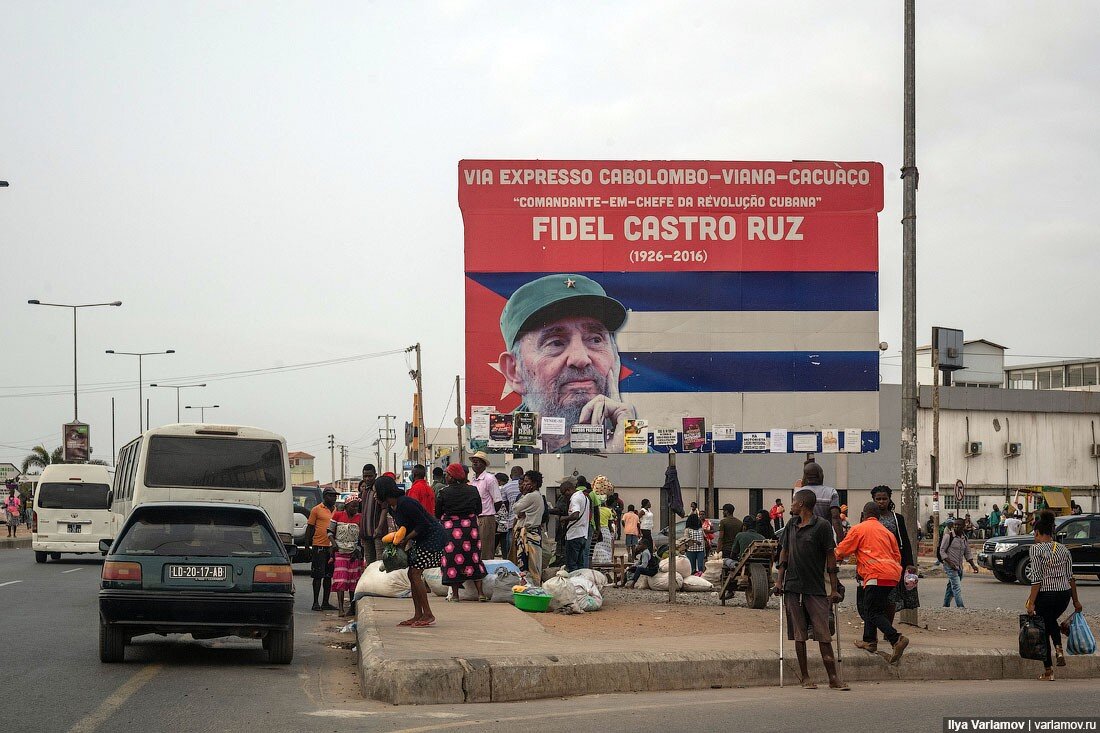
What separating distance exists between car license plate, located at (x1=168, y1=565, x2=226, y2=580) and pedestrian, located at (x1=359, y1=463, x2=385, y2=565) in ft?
15.6

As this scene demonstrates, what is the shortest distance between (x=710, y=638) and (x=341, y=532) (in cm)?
587

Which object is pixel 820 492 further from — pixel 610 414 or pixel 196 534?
pixel 610 414

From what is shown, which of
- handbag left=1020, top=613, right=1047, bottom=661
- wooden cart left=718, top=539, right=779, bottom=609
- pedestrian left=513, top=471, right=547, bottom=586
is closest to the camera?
handbag left=1020, top=613, right=1047, bottom=661

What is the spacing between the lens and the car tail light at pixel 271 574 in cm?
1053

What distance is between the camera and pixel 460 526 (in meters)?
14.2

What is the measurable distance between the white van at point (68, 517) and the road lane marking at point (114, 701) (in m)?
18.7

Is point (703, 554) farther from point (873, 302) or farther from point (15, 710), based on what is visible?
point (15, 710)

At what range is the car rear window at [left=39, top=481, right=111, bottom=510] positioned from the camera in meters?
28.4

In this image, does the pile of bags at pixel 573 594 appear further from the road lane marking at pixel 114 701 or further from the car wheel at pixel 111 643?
the car wheel at pixel 111 643

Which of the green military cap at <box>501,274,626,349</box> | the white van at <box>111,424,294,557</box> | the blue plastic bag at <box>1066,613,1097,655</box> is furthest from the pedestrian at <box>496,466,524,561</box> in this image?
the blue plastic bag at <box>1066,613,1097,655</box>

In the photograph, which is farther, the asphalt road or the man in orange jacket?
the man in orange jacket

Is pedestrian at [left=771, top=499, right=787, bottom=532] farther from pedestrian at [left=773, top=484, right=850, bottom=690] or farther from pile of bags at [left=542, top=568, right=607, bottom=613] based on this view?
pedestrian at [left=773, top=484, right=850, bottom=690]

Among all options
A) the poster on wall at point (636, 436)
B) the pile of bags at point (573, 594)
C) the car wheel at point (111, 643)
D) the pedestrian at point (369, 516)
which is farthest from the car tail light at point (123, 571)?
the poster on wall at point (636, 436)

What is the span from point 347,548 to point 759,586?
5630mm
